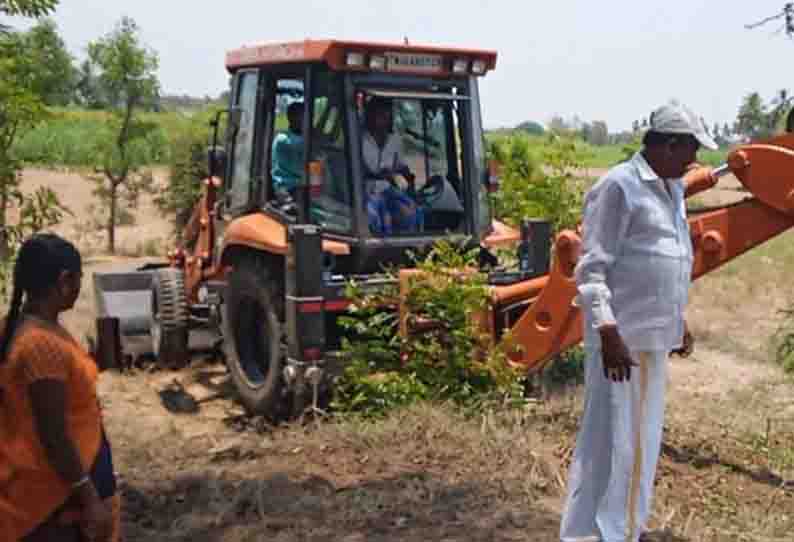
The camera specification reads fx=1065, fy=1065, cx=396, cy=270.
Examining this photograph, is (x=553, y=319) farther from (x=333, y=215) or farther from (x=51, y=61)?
(x=51, y=61)

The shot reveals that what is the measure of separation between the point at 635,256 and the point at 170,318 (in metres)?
4.77

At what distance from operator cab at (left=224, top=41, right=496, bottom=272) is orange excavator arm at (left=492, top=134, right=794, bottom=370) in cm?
140

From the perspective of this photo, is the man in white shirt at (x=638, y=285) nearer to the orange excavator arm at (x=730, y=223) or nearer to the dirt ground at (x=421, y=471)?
the dirt ground at (x=421, y=471)

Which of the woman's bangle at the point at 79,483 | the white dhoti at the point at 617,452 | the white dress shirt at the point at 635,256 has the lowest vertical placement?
the white dhoti at the point at 617,452

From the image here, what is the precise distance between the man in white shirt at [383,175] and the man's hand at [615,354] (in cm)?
307

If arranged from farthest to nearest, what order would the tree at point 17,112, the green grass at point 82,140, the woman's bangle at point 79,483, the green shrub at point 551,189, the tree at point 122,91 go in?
the tree at point 122,91
the green shrub at point 551,189
the green grass at point 82,140
the tree at point 17,112
the woman's bangle at point 79,483

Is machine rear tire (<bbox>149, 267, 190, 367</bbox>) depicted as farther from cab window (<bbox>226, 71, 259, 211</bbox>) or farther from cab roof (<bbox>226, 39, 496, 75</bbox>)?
cab roof (<bbox>226, 39, 496, 75</bbox>)

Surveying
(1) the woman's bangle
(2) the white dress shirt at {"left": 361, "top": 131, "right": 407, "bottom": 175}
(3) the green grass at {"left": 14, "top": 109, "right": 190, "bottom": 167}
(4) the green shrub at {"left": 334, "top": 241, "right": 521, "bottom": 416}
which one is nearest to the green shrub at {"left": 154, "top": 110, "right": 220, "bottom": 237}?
(3) the green grass at {"left": 14, "top": 109, "right": 190, "bottom": 167}

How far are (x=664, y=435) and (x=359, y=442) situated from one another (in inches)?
73.9

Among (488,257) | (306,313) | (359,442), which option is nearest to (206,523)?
(359,442)

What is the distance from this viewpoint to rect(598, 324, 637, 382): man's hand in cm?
391

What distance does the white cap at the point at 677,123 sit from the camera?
159 inches

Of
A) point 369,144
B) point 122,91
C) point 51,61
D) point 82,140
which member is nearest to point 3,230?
point 369,144

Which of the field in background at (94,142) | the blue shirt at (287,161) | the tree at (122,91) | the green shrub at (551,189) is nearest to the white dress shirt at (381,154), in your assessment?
the blue shirt at (287,161)
